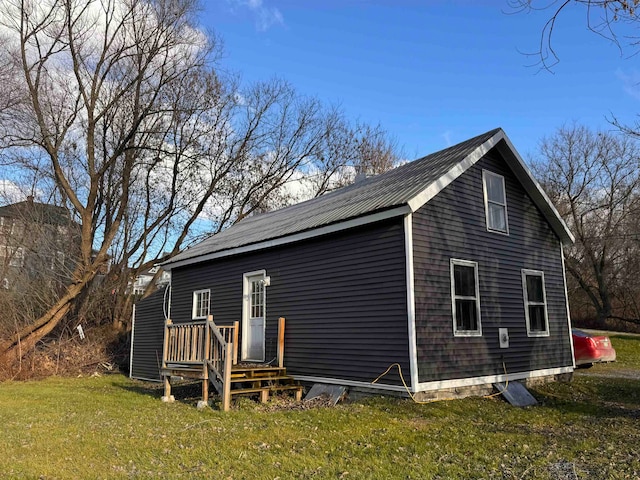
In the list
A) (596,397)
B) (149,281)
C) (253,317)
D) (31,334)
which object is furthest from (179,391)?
(149,281)

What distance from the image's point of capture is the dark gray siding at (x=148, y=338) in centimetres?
1677

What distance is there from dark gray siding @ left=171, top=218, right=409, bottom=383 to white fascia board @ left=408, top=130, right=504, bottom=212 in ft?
1.77

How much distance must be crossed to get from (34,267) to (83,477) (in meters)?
21.1

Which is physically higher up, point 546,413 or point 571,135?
point 571,135

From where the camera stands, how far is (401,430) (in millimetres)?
6965

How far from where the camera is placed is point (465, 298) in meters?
10.3

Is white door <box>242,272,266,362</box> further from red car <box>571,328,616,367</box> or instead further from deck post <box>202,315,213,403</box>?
red car <box>571,328,616,367</box>

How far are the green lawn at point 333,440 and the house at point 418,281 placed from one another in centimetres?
104

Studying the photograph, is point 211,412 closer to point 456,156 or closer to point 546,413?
point 546,413

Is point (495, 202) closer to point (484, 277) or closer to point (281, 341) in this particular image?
point (484, 277)

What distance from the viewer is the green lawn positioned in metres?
5.23

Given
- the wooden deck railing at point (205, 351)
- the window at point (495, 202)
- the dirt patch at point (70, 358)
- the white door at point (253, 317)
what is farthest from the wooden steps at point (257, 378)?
the dirt patch at point (70, 358)

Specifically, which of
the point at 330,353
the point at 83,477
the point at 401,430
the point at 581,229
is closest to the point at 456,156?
the point at 330,353

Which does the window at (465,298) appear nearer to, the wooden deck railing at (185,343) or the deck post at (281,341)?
the deck post at (281,341)
